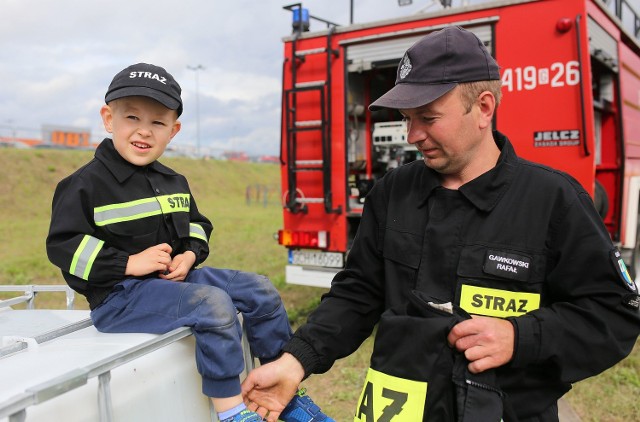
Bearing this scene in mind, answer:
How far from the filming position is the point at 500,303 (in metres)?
1.37

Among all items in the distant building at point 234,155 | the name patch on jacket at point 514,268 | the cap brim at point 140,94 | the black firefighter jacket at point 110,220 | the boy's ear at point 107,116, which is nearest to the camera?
the name patch on jacket at point 514,268

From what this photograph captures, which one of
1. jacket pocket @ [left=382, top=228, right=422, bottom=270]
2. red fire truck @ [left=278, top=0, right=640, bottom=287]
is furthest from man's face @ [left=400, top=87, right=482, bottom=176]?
red fire truck @ [left=278, top=0, right=640, bottom=287]

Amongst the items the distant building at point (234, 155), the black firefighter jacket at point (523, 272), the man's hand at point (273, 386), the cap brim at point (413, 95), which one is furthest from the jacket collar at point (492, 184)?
the distant building at point (234, 155)

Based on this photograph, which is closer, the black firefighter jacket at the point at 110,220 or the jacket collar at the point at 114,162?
the black firefighter jacket at the point at 110,220

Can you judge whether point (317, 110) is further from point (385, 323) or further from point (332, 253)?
point (385, 323)

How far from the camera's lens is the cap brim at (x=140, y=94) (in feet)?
6.15

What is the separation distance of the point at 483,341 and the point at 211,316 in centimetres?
81

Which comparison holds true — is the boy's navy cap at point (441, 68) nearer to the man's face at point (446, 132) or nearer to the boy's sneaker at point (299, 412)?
the man's face at point (446, 132)

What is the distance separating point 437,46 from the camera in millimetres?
1432

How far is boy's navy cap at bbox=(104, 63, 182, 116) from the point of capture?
6.20 ft

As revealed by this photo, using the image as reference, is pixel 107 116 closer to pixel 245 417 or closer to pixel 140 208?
pixel 140 208

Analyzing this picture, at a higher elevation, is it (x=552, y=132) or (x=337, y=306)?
(x=552, y=132)

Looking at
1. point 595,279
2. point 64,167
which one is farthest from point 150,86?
point 64,167

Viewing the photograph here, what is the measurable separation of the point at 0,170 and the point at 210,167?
14530 millimetres
